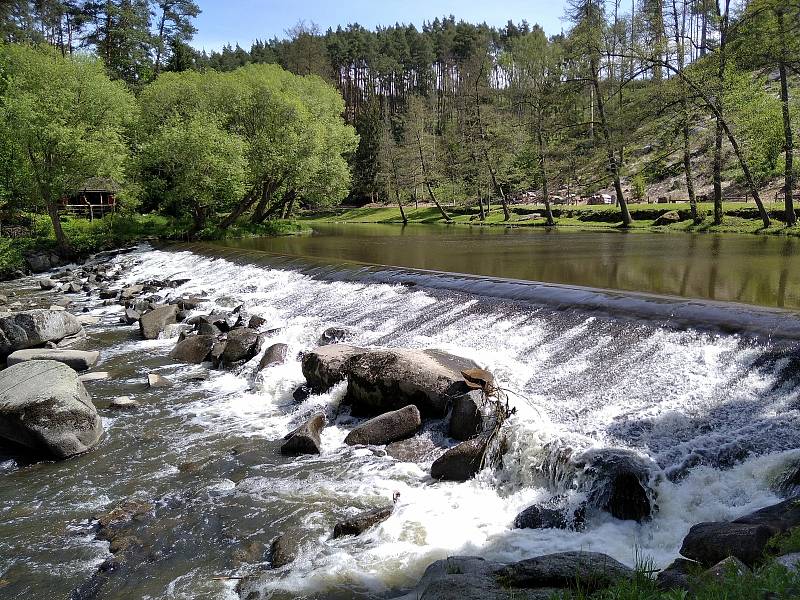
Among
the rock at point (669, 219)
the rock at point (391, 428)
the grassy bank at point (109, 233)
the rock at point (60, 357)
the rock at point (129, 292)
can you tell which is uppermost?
the grassy bank at point (109, 233)

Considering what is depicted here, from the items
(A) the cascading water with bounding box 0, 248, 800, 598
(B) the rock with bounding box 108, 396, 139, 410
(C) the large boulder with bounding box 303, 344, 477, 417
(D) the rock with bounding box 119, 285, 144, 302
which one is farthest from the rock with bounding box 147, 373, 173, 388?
(D) the rock with bounding box 119, 285, 144, 302

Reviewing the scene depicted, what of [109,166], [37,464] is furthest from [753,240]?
[109,166]

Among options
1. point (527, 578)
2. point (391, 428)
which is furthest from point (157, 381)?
point (527, 578)

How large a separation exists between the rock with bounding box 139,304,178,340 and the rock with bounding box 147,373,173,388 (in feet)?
14.0

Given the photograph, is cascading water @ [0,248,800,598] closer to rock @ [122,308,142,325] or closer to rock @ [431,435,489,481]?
rock @ [431,435,489,481]

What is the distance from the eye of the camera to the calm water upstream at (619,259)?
1434cm

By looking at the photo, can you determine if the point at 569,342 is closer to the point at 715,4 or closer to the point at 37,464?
the point at 37,464

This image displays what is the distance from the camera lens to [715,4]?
128 feet

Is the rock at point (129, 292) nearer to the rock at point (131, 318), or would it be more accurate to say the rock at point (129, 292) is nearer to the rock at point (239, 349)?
the rock at point (131, 318)

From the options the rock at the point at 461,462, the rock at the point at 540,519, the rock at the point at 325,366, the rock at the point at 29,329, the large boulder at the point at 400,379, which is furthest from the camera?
the rock at the point at 29,329

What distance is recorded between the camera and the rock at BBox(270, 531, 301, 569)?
6488 mm

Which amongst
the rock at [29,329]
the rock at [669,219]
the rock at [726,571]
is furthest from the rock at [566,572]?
the rock at [669,219]

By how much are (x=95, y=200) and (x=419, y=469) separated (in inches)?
2053

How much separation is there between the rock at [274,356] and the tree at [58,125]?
77.4ft
